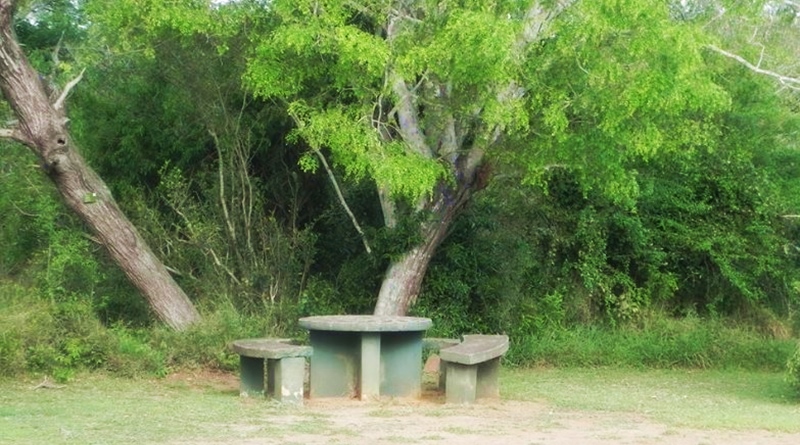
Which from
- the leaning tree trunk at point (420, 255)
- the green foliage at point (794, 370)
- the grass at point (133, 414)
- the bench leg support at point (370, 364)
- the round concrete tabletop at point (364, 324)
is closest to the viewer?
the grass at point (133, 414)

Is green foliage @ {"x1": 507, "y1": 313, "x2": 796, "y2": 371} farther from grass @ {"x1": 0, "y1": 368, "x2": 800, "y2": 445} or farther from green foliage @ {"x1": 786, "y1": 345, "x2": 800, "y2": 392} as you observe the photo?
green foliage @ {"x1": 786, "y1": 345, "x2": 800, "y2": 392}

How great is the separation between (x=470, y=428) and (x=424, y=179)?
12.2 ft

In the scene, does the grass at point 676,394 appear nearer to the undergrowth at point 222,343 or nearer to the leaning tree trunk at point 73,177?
the undergrowth at point 222,343

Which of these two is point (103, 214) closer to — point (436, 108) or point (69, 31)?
point (436, 108)

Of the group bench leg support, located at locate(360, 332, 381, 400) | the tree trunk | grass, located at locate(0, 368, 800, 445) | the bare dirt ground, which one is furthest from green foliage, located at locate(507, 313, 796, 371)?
bench leg support, located at locate(360, 332, 381, 400)

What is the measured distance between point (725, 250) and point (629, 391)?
14.3ft

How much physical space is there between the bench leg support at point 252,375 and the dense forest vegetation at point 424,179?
68.8 inches

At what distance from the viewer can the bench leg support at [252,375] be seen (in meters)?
12.6

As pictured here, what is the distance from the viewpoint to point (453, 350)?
489 inches

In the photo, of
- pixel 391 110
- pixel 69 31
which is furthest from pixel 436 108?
pixel 69 31

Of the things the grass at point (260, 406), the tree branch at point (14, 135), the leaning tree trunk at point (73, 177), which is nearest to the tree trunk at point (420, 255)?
the grass at point (260, 406)

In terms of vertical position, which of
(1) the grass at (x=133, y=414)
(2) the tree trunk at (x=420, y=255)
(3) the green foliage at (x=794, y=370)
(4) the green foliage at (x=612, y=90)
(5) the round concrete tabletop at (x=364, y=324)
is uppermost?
(4) the green foliage at (x=612, y=90)

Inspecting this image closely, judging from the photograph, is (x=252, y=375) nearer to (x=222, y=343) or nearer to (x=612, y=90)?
(x=222, y=343)

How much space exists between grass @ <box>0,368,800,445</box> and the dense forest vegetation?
71 cm
